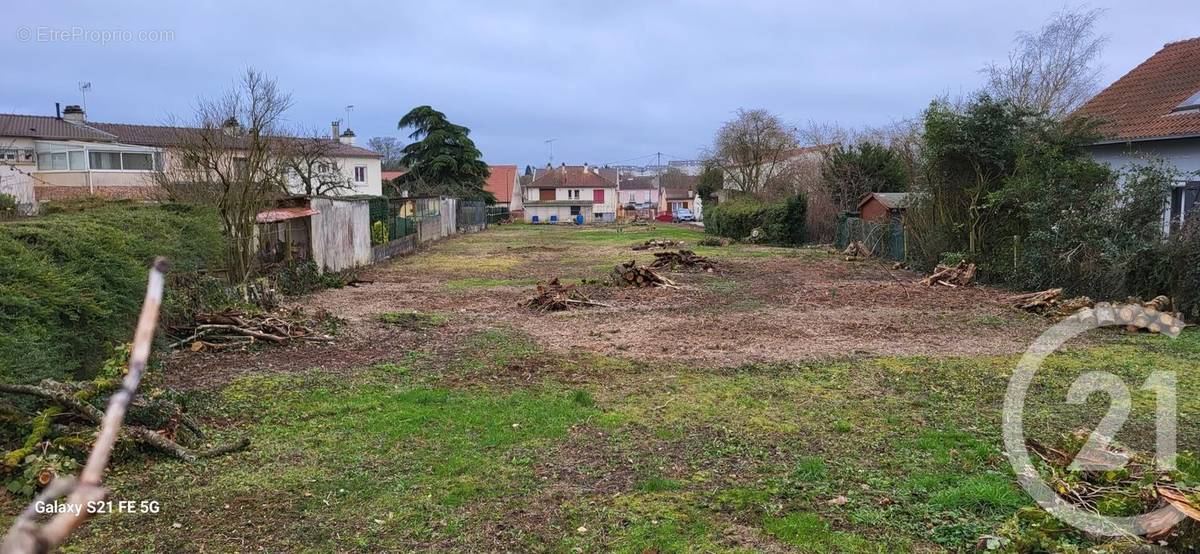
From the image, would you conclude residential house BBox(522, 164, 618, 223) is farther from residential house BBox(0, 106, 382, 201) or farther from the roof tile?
the roof tile

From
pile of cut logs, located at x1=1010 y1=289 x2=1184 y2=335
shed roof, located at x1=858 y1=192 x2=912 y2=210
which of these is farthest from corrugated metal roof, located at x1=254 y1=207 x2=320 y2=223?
shed roof, located at x1=858 y1=192 x2=912 y2=210

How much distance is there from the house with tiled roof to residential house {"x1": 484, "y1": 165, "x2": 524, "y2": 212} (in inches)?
2449

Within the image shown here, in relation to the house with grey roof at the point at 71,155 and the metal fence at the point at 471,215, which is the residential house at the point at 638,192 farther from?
the house with grey roof at the point at 71,155

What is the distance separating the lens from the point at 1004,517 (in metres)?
4.65

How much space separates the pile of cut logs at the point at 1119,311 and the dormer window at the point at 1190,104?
6.55 metres

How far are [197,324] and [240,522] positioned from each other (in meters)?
6.50

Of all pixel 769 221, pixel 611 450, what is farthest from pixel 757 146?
pixel 611 450

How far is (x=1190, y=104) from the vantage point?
1662 centimetres

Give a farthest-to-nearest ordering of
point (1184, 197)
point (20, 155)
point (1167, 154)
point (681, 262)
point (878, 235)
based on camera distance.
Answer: point (20, 155), point (878, 235), point (681, 262), point (1167, 154), point (1184, 197)

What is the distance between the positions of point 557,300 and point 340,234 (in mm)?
8722

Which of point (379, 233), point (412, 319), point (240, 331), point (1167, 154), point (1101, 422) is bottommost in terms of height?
point (1101, 422)

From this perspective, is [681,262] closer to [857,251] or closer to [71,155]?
[857,251]

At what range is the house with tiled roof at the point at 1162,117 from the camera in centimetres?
1559

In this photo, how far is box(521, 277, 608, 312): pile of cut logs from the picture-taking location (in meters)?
14.4
